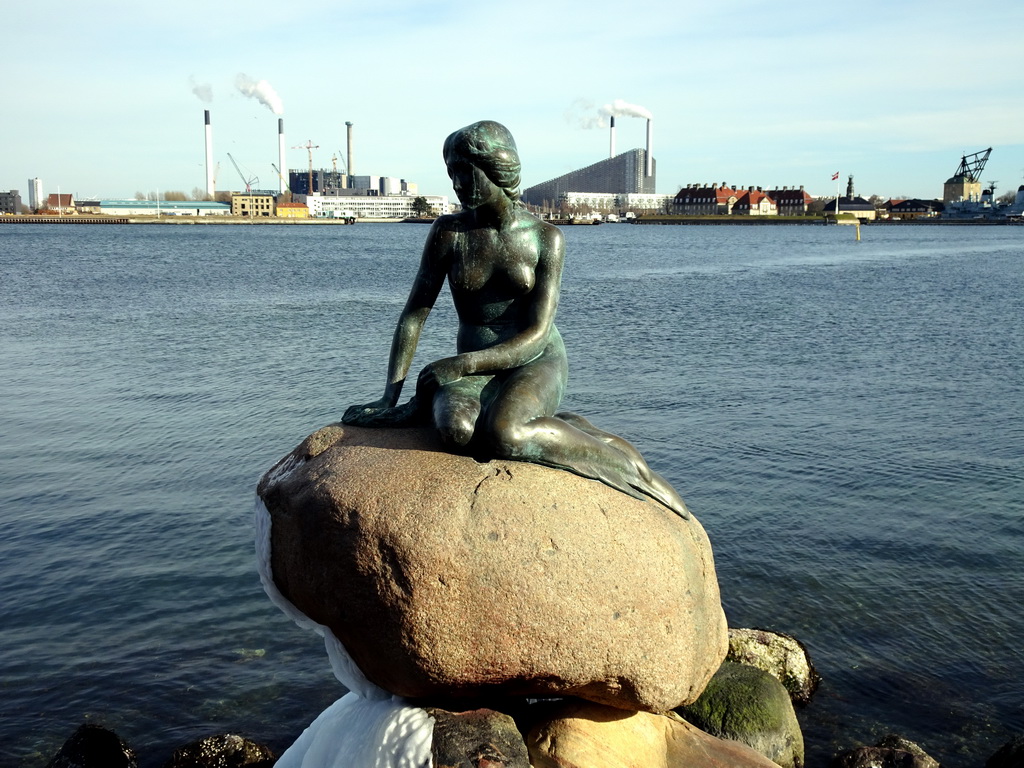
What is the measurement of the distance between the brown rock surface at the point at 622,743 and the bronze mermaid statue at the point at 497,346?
129cm

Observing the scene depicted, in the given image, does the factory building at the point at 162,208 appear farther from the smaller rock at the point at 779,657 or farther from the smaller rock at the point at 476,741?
the smaller rock at the point at 476,741

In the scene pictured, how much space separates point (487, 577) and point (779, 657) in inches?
175

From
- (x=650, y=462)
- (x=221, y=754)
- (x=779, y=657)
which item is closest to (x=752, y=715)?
(x=779, y=657)

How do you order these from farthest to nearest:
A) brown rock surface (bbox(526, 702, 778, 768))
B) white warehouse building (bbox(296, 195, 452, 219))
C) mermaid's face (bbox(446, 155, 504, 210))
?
white warehouse building (bbox(296, 195, 452, 219))
mermaid's face (bbox(446, 155, 504, 210))
brown rock surface (bbox(526, 702, 778, 768))

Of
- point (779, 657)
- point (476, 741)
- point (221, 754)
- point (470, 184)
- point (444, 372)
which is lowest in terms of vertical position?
point (221, 754)

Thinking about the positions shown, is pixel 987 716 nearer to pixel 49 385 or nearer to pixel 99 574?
pixel 99 574

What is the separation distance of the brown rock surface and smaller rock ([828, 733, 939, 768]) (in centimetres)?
142

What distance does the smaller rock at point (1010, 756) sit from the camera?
7.33 meters

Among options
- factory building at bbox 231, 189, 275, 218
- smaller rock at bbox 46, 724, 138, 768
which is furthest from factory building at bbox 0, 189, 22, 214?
smaller rock at bbox 46, 724, 138, 768

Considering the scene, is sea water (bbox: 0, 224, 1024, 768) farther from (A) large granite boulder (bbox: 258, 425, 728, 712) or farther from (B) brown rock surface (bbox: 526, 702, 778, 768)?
(A) large granite boulder (bbox: 258, 425, 728, 712)

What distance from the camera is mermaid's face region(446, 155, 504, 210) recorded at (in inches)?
242

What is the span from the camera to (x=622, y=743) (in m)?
5.90

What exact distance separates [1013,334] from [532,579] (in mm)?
28707

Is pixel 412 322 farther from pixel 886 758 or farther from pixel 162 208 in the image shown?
pixel 162 208
